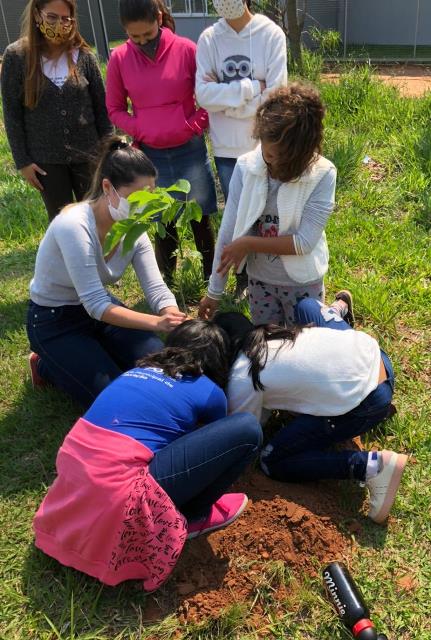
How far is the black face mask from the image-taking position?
3.17 metres

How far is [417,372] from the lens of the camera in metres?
2.92

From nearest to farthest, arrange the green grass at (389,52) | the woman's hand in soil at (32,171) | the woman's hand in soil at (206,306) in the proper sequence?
the woman's hand in soil at (206,306), the woman's hand in soil at (32,171), the green grass at (389,52)

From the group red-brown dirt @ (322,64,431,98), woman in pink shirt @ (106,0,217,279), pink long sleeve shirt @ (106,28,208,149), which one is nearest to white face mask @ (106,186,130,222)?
woman in pink shirt @ (106,0,217,279)

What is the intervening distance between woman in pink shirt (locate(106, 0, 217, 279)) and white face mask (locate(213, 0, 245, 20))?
307 millimetres

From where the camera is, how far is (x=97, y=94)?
3.52m

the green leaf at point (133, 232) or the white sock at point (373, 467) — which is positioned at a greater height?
the green leaf at point (133, 232)

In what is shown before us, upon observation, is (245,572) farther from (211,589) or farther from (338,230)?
(338,230)

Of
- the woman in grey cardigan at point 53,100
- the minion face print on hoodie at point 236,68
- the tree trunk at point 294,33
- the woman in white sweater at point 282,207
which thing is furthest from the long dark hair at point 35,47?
the tree trunk at point 294,33

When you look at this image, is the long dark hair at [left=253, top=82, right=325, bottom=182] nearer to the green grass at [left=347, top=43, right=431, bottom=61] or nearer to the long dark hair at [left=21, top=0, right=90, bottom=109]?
the long dark hair at [left=21, top=0, right=90, bottom=109]

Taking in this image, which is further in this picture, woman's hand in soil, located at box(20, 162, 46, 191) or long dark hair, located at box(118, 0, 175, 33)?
woman's hand in soil, located at box(20, 162, 46, 191)

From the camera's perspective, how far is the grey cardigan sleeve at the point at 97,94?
3455 millimetres

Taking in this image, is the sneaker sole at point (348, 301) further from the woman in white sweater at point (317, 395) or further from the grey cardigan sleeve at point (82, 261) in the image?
the grey cardigan sleeve at point (82, 261)

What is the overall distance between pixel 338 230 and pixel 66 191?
1907mm

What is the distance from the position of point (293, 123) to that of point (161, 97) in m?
1.17
